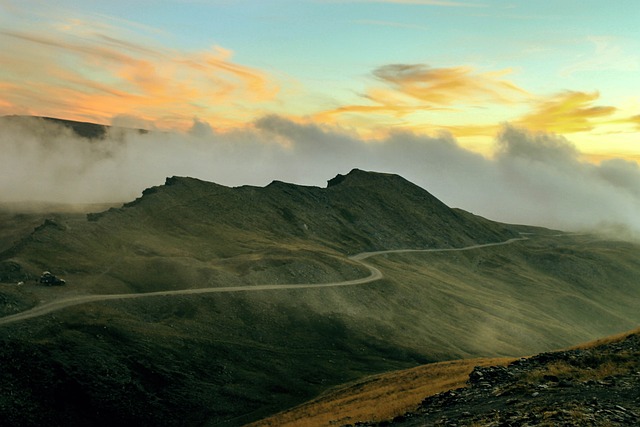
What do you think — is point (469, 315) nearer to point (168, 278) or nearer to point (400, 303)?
point (400, 303)

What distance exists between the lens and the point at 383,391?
197 feet

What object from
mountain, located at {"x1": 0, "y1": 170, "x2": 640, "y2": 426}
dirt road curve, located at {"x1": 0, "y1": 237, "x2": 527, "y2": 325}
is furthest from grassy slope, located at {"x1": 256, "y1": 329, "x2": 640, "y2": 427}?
dirt road curve, located at {"x1": 0, "y1": 237, "x2": 527, "y2": 325}

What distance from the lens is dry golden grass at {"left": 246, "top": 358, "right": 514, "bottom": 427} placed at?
143 feet

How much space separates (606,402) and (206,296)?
100030mm

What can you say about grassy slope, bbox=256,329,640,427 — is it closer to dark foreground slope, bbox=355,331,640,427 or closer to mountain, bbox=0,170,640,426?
dark foreground slope, bbox=355,331,640,427

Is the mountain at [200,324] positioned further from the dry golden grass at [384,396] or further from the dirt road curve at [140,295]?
the dry golden grass at [384,396]

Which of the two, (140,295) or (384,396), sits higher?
(384,396)

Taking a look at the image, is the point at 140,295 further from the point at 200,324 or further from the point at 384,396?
the point at 384,396

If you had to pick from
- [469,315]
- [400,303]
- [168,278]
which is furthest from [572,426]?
[469,315]

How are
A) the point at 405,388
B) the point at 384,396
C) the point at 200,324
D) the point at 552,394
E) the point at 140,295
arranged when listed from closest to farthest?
the point at 552,394
the point at 384,396
the point at 405,388
the point at 200,324
the point at 140,295

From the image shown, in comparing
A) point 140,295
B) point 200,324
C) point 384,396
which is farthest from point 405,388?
point 140,295

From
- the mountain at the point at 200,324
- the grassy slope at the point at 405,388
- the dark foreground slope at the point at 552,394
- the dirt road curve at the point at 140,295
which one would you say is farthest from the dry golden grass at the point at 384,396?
the dirt road curve at the point at 140,295

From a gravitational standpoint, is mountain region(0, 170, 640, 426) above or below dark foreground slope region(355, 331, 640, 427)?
below

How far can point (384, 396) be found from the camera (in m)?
56.1
